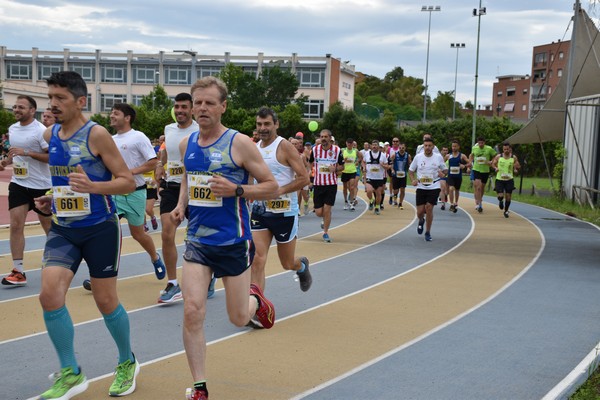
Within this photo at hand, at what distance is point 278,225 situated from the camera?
7.34 meters

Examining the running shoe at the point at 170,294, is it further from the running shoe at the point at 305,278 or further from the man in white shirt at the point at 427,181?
the man in white shirt at the point at 427,181

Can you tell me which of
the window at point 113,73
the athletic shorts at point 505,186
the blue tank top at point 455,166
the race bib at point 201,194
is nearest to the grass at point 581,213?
the athletic shorts at point 505,186

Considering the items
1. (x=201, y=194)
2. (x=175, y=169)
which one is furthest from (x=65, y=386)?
(x=175, y=169)

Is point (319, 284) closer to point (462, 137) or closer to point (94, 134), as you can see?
point (94, 134)

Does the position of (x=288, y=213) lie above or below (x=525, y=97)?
below

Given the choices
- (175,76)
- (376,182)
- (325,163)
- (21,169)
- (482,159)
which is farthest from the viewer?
(175,76)

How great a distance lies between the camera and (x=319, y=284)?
9141 millimetres

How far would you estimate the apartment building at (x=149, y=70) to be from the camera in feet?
292

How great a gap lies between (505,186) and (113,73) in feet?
264

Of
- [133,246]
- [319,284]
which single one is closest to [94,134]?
[319,284]

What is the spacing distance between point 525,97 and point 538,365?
116964 mm

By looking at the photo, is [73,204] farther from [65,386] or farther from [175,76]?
[175,76]

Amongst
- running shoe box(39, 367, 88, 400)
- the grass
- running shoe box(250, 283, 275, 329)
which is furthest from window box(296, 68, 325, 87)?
running shoe box(39, 367, 88, 400)

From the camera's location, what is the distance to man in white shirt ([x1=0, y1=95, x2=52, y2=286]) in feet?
26.8
